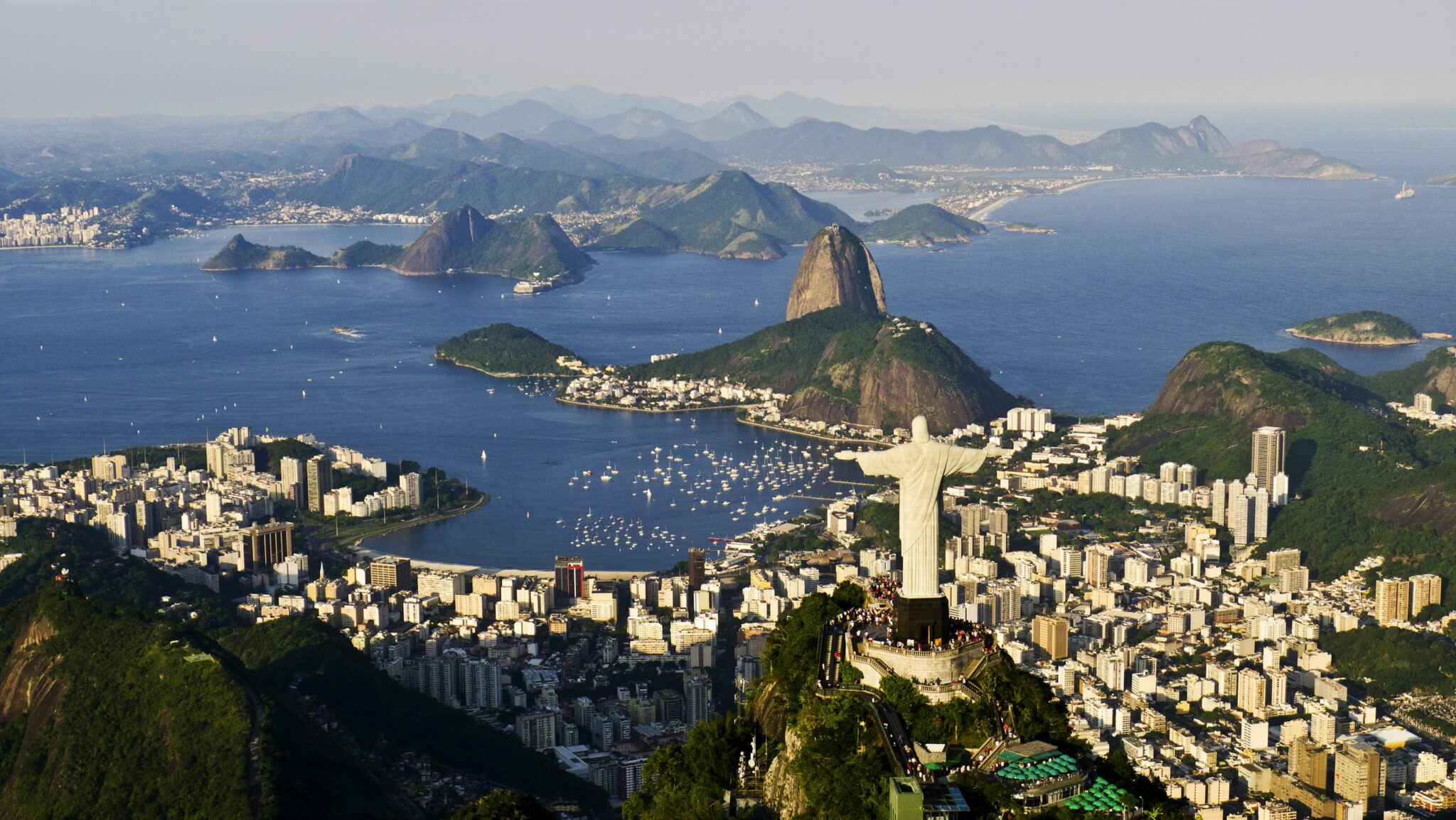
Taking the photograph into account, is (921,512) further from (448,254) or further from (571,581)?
(448,254)

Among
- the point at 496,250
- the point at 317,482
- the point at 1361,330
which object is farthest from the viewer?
the point at 496,250

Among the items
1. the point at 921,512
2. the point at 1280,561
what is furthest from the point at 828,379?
the point at 921,512

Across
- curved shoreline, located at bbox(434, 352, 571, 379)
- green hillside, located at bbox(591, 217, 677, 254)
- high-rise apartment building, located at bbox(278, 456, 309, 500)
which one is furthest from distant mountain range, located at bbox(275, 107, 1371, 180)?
high-rise apartment building, located at bbox(278, 456, 309, 500)

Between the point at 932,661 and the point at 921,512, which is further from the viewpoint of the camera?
the point at 921,512

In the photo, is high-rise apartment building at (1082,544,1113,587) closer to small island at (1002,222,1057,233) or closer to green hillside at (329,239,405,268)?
green hillside at (329,239,405,268)

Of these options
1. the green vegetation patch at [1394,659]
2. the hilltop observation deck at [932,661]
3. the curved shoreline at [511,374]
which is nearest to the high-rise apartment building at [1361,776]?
the green vegetation patch at [1394,659]

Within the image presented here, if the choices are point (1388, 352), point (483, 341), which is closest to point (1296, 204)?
point (1388, 352)

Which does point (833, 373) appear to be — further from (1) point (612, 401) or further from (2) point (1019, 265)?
(2) point (1019, 265)
